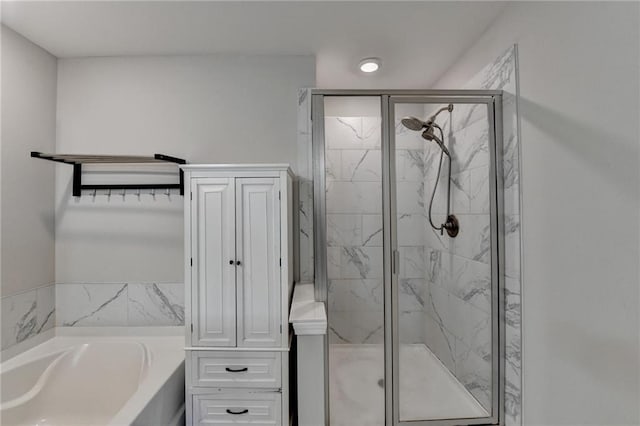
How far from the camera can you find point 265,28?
177 centimetres

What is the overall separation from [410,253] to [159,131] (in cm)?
184

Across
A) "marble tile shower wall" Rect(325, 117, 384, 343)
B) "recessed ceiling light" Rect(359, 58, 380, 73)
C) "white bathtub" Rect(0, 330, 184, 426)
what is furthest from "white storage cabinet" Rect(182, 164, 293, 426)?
"recessed ceiling light" Rect(359, 58, 380, 73)

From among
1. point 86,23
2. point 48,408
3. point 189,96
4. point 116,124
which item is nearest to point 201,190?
point 189,96

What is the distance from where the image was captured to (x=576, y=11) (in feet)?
3.93

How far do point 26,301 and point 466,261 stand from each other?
2.67 meters

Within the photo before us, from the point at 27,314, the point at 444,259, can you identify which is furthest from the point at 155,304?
the point at 444,259

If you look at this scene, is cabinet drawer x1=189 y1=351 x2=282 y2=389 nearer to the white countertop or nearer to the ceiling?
the white countertop

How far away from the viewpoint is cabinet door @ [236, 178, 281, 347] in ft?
5.31

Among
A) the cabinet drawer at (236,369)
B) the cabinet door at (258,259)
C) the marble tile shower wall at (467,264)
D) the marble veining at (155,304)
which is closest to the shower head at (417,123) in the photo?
the marble tile shower wall at (467,264)

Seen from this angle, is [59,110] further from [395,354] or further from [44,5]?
[395,354]

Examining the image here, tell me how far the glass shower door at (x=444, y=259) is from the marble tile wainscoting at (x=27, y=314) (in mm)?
2209

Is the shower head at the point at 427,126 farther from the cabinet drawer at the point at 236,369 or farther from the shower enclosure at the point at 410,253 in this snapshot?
the cabinet drawer at the point at 236,369

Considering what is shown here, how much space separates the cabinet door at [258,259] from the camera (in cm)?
162

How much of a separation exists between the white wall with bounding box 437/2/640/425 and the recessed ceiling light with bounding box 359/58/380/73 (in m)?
0.79
